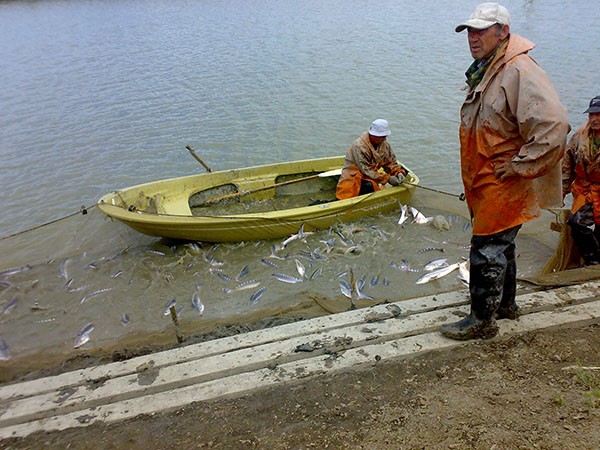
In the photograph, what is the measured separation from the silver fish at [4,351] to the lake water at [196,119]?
0.18m

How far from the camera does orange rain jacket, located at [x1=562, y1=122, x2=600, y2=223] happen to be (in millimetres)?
5184

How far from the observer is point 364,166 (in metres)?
7.77

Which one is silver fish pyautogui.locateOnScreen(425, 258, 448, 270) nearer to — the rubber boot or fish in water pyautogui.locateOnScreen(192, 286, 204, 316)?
the rubber boot

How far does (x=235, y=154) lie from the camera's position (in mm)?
12148

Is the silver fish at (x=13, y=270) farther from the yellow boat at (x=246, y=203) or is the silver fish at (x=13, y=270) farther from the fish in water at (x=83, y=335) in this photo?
the fish in water at (x=83, y=335)

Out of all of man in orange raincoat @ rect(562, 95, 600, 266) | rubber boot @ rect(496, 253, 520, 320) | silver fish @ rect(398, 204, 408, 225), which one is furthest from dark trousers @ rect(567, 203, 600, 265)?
silver fish @ rect(398, 204, 408, 225)

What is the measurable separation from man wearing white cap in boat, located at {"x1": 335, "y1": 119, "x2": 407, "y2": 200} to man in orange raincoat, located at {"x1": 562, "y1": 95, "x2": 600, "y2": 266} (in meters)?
2.92

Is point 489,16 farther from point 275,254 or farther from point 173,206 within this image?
point 173,206

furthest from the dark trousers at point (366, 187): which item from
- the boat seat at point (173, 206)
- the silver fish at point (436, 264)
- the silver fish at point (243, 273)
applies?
the boat seat at point (173, 206)

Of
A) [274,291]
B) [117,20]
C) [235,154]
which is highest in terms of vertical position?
[117,20]

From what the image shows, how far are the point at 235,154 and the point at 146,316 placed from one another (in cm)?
664

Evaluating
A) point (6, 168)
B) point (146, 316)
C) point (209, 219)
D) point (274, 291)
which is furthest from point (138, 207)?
point (6, 168)

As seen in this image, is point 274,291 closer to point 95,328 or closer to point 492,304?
point 95,328

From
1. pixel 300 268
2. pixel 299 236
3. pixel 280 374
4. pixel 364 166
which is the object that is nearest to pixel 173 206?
pixel 299 236
